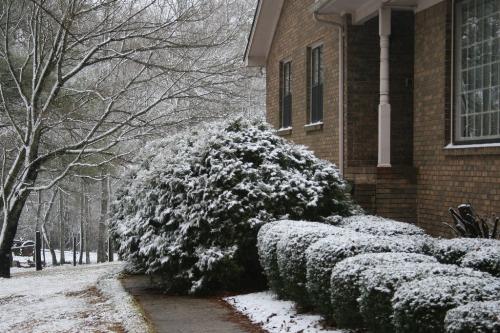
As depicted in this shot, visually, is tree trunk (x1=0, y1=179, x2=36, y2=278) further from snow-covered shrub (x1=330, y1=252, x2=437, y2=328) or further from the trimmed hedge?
snow-covered shrub (x1=330, y1=252, x2=437, y2=328)

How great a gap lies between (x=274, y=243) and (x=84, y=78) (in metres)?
15.3

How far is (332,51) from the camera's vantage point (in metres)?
13.4

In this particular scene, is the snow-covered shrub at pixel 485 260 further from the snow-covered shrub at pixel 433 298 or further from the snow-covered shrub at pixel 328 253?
the snow-covered shrub at pixel 433 298

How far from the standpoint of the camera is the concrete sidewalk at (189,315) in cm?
650

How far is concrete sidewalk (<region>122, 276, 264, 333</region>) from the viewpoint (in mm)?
6500

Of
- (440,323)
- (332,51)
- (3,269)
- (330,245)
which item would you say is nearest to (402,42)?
(332,51)

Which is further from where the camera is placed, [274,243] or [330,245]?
[274,243]

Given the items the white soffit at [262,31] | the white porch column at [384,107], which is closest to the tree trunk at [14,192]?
the white soffit at [262,31]

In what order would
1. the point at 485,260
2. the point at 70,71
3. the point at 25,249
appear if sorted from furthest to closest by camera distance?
the point at 25,249, the point at 70,71, the point at 485,260

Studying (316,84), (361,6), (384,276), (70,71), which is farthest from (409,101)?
(70,71)

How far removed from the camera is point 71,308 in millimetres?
8875

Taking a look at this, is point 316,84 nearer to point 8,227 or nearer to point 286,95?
point 286,95

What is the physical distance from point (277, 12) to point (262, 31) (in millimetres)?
896

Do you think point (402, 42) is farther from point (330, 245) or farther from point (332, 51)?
point (330, 245)
